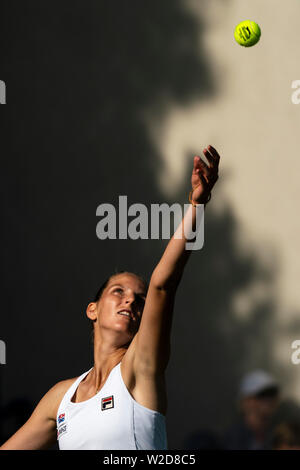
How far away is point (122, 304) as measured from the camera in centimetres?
302

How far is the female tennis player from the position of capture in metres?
2.47

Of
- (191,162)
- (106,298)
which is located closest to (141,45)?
(191,162)

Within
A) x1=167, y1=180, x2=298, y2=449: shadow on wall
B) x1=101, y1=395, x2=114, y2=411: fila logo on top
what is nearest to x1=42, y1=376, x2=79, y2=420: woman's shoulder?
x1=101, y1=395, x2=114, y2=411: fila logo on top

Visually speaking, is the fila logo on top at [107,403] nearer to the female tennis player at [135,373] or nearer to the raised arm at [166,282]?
the female tennis player at [135,373]

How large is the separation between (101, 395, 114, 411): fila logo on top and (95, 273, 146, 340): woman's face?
0.37m

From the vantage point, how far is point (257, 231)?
5.43 m

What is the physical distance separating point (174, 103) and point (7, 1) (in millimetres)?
1575

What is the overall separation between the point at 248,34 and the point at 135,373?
2755mm

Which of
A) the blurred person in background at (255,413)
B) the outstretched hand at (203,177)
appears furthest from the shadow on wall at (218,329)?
the outstretched hand at (203,177)

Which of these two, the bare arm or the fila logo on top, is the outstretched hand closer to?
the fila logo on top

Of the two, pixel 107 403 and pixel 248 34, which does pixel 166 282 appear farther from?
pixel 248 34
